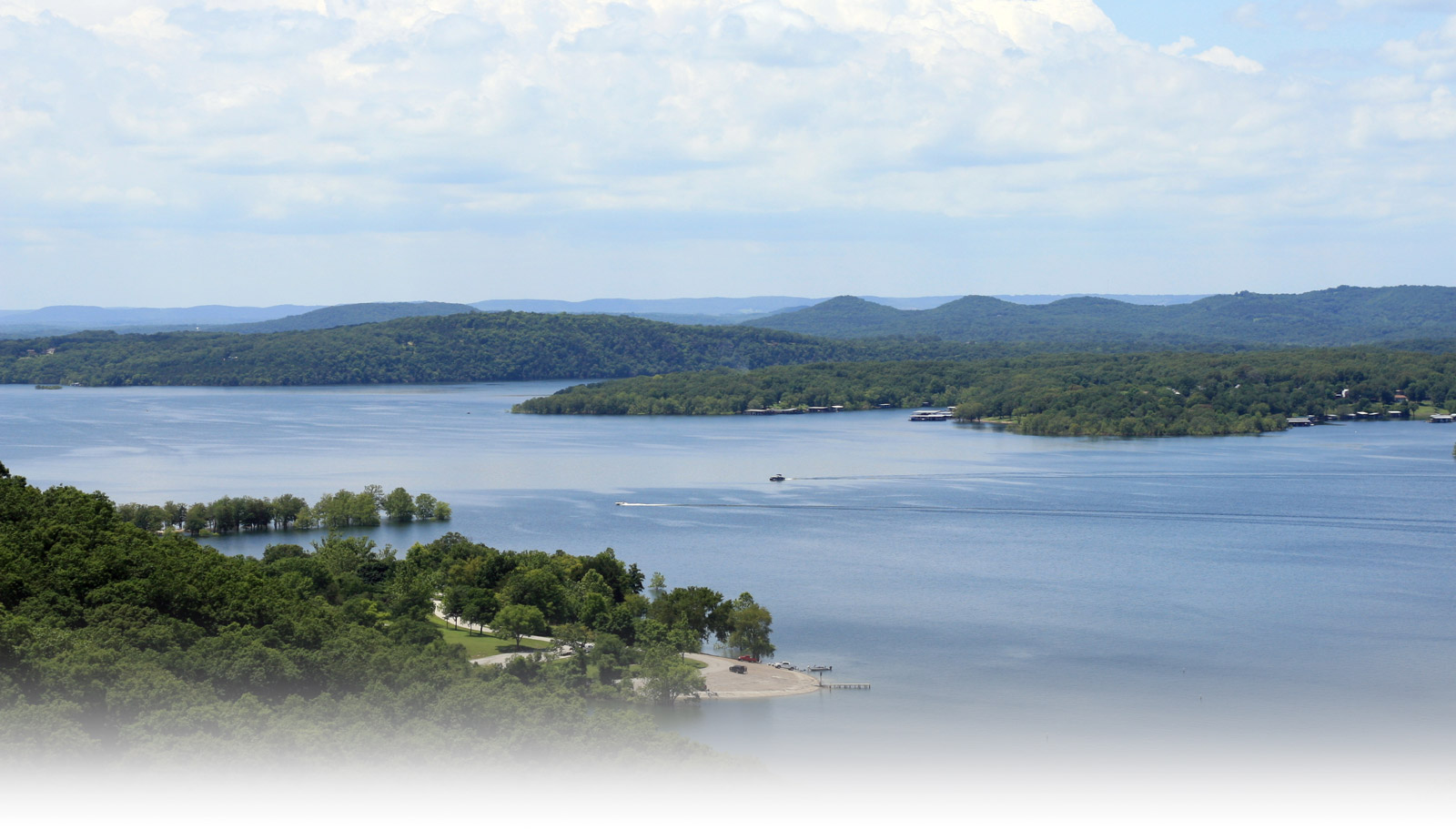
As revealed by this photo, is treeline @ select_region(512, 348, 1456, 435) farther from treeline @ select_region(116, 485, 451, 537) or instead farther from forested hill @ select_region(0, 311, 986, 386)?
treeline @ select_region(116, 485, 451, 537)

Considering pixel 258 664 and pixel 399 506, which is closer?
pixel 258 664

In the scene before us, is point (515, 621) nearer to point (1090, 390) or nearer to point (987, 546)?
point (987, 546)

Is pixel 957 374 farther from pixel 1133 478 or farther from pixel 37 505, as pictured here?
pixel 37 505

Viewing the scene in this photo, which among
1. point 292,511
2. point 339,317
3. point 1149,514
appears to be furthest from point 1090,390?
point 339,317

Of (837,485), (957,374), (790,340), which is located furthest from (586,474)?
(790,340)

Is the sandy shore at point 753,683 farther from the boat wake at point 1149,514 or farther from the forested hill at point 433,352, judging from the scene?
the forested hill at point 433,352

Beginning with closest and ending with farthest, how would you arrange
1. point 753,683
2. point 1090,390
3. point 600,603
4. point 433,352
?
point 753,683 < point 600,603 < point 1090,390 < point 433,352

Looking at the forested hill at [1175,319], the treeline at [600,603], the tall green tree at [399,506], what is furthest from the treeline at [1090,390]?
the forested hill at [1175,319]
